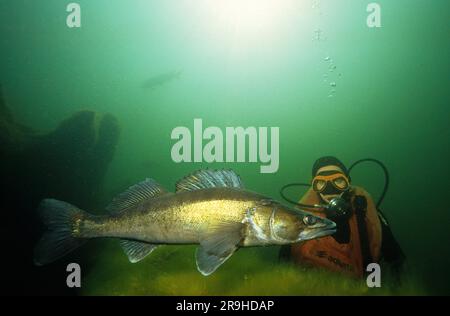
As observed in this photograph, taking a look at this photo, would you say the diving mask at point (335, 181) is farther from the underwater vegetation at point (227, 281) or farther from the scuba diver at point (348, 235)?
the underwater vegetation at point (227, 281)

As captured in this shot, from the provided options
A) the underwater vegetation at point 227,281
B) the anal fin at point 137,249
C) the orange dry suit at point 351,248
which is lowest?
the underwater vegetation at point 227,281

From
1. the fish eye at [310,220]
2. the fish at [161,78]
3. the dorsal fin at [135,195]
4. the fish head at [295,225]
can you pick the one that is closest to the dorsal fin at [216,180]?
the dorsal fin at [135,195]

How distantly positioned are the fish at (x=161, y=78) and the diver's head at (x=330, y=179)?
2101cm

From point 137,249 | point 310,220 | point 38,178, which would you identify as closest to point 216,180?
point 310,220

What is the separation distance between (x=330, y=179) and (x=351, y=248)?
55.1 inches

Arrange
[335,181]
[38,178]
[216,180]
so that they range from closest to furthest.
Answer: [216,180] < [335,181] < [38,178]

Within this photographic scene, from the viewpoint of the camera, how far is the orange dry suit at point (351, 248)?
5.20 metres

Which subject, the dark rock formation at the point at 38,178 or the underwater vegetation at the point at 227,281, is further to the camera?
the dark rock formation at the point at 38,178

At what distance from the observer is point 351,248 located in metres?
5.29

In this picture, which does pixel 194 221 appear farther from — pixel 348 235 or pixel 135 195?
pixel 348 235

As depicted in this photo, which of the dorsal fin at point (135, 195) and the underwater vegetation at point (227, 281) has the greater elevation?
the dorsal fin at point (135, 195)

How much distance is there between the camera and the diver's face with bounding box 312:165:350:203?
529cm

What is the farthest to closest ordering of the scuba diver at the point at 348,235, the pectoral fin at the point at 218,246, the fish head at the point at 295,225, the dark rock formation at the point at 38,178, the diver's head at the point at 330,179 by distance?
the dark rock formation at the point at 38,178
the diver's head at the point at 330,179
the scuba diver at the point at 348,235
the fish head at the point at 295,225
the pectoral fin at the point at 218,246

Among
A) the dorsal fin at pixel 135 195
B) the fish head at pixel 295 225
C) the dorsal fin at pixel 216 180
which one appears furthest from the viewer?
the dorsal fin at pixel 135 195
